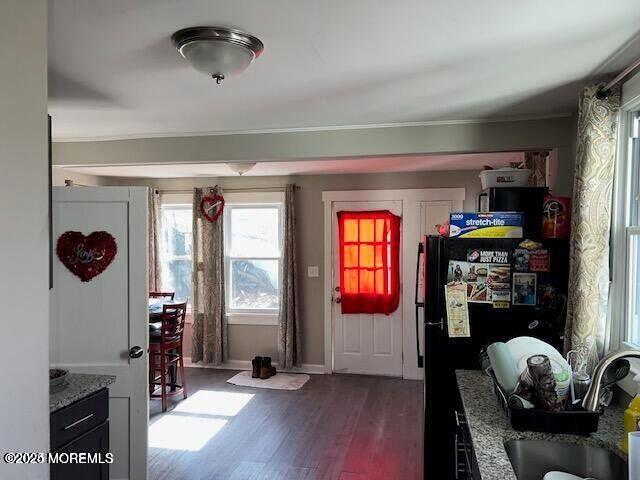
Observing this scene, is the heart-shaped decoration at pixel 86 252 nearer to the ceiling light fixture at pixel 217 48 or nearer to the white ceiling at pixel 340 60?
the white ceiling at pixel 340 60

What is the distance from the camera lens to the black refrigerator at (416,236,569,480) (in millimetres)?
2402

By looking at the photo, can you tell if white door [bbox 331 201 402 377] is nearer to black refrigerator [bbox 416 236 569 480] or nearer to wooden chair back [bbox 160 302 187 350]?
wooden chair back [bbox 160 302 187 350]

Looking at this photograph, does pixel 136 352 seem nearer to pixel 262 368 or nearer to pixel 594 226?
pixel 594 226

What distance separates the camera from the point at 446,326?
247 centimetres

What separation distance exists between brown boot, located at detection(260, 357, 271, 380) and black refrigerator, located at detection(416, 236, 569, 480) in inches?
117

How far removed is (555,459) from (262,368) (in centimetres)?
396

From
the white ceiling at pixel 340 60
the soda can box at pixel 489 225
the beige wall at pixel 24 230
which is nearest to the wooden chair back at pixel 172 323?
the white ceiling at pixel 340 60

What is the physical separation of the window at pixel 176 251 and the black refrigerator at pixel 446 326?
4.09 m

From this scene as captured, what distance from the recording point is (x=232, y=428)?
3.92 metres

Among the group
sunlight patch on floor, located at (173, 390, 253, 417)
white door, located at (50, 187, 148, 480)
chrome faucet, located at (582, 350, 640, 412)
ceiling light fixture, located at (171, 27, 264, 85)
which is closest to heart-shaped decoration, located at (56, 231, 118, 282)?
white door, located at (50, 187, 148, 480)

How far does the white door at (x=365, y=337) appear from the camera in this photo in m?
5.34

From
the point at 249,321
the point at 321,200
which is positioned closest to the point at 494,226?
the point at 321,200

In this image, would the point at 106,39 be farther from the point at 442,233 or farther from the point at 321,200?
the point at 321,200

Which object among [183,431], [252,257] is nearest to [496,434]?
[183,431]
